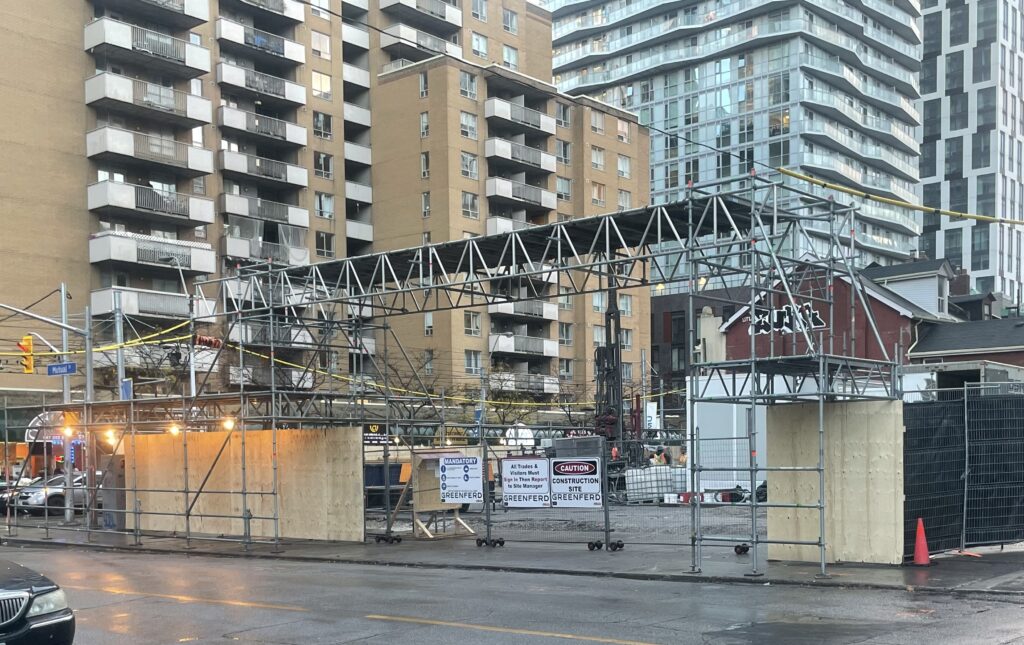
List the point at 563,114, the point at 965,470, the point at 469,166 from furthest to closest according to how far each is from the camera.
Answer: the point at 563,114 < the point at 469,166 < the point at 965,470

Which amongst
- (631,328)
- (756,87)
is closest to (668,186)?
(756,87)

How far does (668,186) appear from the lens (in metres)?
111

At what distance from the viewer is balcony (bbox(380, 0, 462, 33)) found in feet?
234

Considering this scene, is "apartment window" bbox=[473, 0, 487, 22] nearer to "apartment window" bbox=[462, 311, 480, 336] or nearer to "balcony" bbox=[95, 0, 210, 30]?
"apartment window" bbox=[462, 311, 480, 336]

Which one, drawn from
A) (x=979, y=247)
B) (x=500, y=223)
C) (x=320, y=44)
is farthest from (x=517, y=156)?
(x=979, y=247)

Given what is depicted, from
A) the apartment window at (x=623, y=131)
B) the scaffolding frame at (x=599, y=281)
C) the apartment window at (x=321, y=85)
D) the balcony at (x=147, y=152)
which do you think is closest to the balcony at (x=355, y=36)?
the apartment window at (x=321, y=85)

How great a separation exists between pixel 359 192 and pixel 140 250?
66.1ft

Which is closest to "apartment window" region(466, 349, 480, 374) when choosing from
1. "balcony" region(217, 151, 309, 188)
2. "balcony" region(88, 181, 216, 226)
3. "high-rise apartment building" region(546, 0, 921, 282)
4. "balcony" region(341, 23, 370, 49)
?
"balcony" region(217, 151, 309, 188)

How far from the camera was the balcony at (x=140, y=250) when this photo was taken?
5281cm

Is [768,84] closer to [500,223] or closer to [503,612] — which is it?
[500,223]

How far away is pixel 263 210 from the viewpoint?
2462 inches

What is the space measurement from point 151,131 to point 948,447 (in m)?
48.3

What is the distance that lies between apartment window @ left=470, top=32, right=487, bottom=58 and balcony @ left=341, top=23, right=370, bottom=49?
341 inches

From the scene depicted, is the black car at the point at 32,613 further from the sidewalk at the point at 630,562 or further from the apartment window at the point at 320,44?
the apartment window at the point at 320,44
